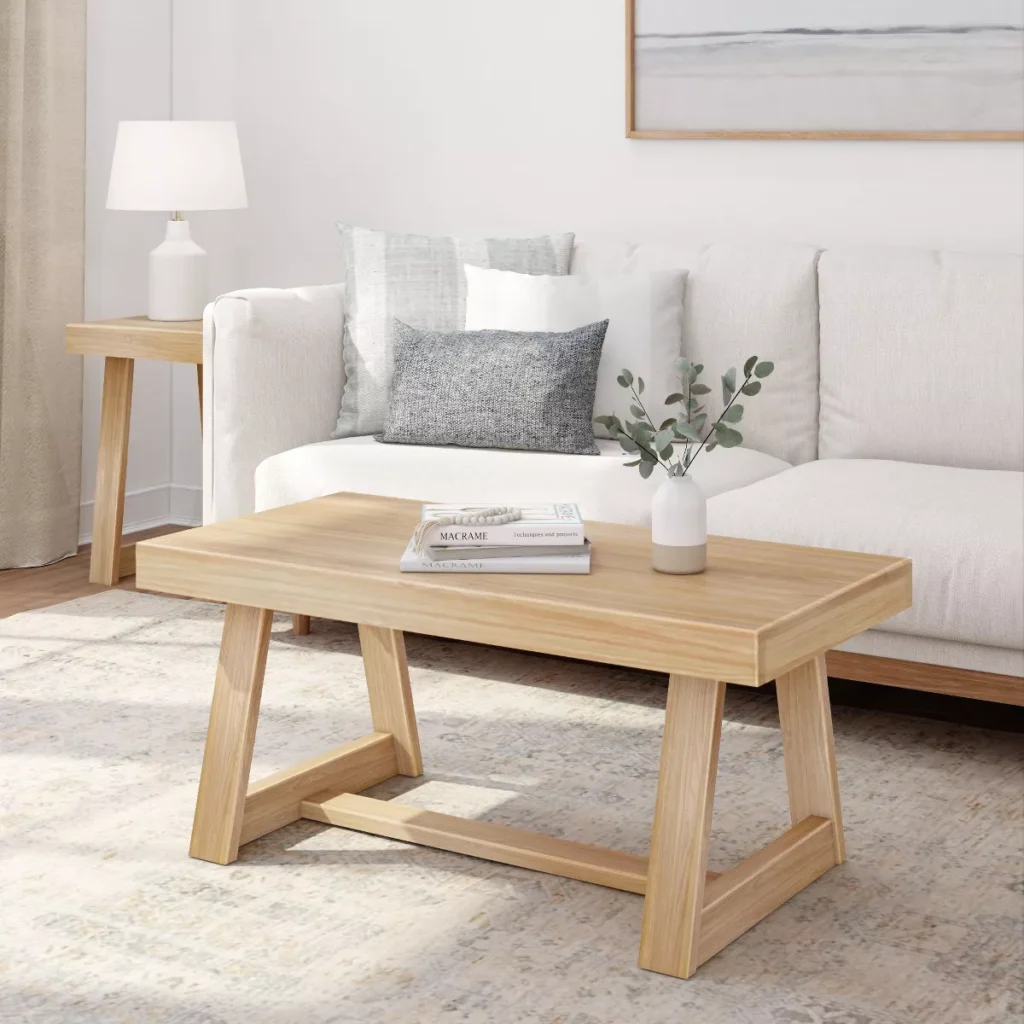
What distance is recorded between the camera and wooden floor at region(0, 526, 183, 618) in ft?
12.4

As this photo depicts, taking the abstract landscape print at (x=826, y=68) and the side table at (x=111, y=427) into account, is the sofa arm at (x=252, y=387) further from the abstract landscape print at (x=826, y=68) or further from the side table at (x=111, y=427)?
the abstract landscape print at (x=826, y=68)

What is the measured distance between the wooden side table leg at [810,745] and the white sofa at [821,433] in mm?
525

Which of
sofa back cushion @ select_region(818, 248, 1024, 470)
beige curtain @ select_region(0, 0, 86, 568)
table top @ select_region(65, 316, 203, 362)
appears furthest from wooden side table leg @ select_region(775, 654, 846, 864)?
beige curtain @ select_region(0, 0, 86, 568)

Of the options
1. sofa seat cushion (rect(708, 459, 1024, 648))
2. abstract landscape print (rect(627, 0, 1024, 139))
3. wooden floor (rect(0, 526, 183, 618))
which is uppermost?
abstract landscape print (rect(627, 0, 1024, 139))

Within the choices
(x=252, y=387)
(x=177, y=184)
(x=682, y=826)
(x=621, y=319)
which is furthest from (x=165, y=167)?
(x=682, y=826)

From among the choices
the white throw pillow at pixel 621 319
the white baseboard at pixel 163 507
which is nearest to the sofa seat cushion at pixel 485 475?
the white throw pillow at pixel 621 319

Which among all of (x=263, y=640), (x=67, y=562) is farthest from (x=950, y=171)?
(x=67, y=562)

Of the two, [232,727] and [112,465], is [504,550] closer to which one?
[232,727]

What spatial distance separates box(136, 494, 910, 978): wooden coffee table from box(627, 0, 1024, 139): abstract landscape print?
1.70 meters

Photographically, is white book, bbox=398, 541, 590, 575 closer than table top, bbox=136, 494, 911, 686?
No

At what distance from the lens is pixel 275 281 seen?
4.51 meters

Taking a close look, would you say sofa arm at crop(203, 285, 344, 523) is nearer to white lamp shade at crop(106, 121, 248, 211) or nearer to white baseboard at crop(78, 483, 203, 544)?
white lamp shade at crop(106, 121, 248, 211)

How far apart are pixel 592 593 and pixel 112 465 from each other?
2277 millimetres

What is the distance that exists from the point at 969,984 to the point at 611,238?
2.48 metres
